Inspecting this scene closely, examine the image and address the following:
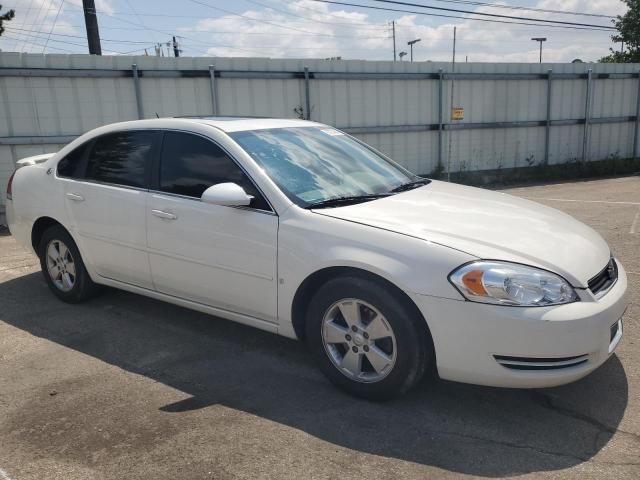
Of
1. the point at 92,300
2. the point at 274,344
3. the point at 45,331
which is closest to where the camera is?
the point at 274,344

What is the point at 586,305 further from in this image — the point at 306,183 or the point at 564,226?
the point at 306,183

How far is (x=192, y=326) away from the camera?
15.3 ft

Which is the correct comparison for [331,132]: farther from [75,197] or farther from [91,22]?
[91,22]

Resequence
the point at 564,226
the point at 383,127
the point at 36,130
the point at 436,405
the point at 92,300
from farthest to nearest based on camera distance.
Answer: the point at 383,127
the point at 36,130
the point at 92,300
the point at 564,226
the point at 436,405

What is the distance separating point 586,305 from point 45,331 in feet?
12.8

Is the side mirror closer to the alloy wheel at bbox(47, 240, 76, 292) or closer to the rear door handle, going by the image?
the rear door handle

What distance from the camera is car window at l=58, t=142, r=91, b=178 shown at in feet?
16.2

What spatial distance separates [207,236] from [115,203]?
1.06 meters

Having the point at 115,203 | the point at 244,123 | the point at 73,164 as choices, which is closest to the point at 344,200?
the point at 244,123

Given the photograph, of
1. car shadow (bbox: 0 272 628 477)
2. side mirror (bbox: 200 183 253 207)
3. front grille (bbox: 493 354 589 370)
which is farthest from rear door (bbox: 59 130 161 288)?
front grille (bbox: 493 354 589 370)

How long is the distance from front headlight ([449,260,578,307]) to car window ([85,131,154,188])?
2.55 metres

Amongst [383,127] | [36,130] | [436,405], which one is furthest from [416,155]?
[436,405]

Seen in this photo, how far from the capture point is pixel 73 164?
498 cm

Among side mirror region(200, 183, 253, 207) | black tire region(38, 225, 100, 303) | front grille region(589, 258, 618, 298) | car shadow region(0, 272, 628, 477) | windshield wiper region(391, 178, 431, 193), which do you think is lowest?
car shadow region(0, 272, 628, 477)
